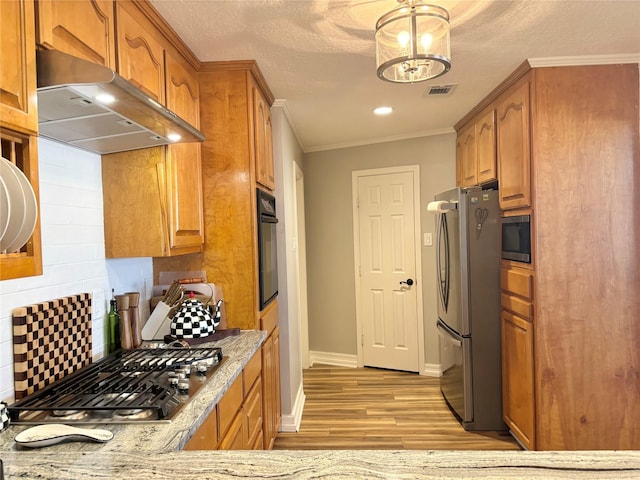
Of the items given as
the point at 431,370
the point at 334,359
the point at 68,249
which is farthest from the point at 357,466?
the point at 334,359

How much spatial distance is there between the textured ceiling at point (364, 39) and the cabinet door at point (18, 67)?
33.8 inches

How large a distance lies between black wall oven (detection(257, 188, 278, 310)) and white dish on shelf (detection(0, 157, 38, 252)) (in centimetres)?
157

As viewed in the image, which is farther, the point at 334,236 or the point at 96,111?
the point at 334,236

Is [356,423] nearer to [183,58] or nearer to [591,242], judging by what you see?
[591,242]

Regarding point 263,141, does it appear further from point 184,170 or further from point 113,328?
point 113,328

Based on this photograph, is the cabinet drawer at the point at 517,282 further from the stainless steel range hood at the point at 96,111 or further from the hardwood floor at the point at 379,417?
the stainless steel range hood at the point at 96,111

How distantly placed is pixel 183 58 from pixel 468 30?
1.44 m

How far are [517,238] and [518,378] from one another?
35.7 inches

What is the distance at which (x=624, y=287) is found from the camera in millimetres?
2582

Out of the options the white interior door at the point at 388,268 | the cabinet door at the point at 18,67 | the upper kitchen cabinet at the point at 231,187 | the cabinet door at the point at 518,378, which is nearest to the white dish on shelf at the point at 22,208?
the cabinet door at the point at 18,67

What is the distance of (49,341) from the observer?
1.66 m

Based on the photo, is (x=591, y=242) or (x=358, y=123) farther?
(x=358, y=123)

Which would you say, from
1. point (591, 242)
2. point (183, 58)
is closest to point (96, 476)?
point (183, 58)

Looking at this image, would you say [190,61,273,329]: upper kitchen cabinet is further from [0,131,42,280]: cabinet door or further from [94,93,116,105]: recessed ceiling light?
[0,131,42,280]: cabinet door
